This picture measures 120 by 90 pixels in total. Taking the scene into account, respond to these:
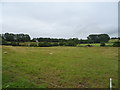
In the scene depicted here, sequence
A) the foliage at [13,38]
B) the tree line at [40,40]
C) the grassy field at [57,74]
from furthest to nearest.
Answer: the foliage at [13,38], the tree line at [40,40], the grassy field at [57,74]

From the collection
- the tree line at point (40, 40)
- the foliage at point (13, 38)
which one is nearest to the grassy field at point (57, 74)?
the tree line at point (40, 40)

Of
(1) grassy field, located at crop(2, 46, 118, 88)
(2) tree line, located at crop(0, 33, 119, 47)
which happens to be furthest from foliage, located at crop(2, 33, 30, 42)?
(1) grassy field, located at crop(2, 46, 118, 88)

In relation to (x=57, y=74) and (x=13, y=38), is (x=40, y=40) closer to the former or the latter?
(x=13, y=38)

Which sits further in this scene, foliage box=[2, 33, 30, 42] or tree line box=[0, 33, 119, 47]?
foliage box=[2, 33, 30, 42]

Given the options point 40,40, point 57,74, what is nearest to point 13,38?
point 40,40

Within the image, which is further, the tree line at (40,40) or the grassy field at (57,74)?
the tree line at (40,40)

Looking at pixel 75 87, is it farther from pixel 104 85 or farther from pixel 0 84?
pixel 0 84

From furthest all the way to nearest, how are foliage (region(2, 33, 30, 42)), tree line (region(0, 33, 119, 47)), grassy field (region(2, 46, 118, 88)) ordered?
foliage (region(2, 33, 30, 42)) < tree line (region(0, 33, 119, 47)) < grassy field (region(2, 46, 118, 88))

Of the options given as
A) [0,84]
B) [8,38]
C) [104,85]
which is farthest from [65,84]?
[8,38]

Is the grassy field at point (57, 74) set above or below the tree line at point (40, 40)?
below

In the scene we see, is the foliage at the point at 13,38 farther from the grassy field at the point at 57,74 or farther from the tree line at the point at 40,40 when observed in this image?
the grassy field at the point at 57,74

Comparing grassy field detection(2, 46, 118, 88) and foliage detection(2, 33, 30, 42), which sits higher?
foliage detection(2, 33, 30, 42)

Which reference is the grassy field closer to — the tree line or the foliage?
the tree line

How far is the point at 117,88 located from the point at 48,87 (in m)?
2.85
